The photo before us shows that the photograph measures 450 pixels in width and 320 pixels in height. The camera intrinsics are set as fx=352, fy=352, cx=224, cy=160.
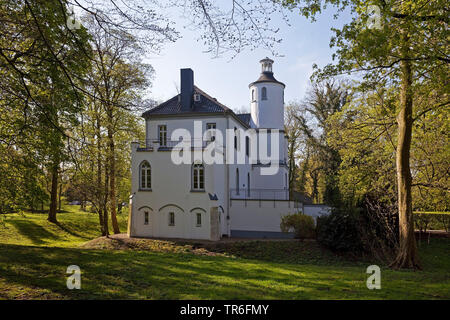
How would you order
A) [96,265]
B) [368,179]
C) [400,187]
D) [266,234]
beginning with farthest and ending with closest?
[266,234]
[368,179]
[400,187]
[96,265]

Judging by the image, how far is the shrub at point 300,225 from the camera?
20.9m

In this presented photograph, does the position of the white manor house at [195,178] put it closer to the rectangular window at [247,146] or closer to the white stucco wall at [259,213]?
the white stucco wall at [259,213]

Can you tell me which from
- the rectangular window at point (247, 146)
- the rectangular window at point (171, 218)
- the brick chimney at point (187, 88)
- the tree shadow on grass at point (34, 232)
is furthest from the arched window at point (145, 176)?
the rectangular window at point (247, 146)

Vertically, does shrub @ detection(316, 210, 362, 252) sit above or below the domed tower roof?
below

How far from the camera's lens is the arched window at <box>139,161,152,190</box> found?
75.8ft

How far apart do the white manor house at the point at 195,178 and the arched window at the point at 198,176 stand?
6 cm

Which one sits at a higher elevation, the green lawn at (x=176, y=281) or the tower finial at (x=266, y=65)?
the tower finial at (x=266, y=65)

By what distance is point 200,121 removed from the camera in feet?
82.0

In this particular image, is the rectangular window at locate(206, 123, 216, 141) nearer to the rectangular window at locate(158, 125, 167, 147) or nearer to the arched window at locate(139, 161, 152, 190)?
the rectangular window at locate(158, 125, 167, 147)

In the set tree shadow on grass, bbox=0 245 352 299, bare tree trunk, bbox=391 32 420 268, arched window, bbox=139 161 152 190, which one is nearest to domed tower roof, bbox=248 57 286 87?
arched window, bbox=139 161 152 190
